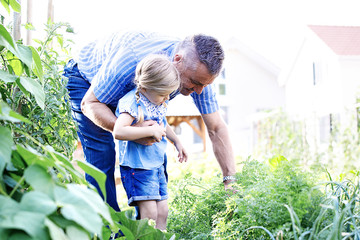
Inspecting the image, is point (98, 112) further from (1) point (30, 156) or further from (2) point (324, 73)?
(2) point (324, 73)

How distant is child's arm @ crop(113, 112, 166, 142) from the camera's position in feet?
6.75

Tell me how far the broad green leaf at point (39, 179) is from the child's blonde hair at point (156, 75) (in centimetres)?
138

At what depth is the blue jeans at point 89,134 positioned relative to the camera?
Result: 8.68ft

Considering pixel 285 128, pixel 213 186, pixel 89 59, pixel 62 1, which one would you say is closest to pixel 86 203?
pixel 213 186

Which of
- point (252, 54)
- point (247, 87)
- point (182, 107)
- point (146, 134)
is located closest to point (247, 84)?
point (247, 87)

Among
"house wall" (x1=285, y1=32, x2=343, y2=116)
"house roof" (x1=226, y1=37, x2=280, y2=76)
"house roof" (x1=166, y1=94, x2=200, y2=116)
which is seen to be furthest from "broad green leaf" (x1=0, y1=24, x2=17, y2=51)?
"house roof" (x1=226, y1=37, x2=280, y2=76)

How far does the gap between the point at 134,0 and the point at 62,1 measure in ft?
36.2

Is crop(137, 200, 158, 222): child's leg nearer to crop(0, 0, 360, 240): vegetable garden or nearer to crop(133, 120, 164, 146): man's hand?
crop(0, 0, 360, 240): vegetable garden

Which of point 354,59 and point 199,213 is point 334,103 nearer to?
point 354,59

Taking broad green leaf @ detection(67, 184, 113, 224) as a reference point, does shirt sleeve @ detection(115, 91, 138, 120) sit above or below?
above

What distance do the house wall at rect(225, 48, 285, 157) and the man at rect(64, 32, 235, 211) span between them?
19.8 meters

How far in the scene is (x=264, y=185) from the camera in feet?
5.32

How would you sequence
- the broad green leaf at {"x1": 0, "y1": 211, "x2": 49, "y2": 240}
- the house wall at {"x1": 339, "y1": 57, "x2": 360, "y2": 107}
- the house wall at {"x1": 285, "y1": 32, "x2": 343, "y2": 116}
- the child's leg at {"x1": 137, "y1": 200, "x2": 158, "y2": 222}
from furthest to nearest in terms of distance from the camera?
the house wall at {"x1": 285, "y1": 32, "x2": 343, "y2": 116}
the house wall at {"x1": 339, "y1": 57, "x2": 360, "y2": 107}
the child's leg at {"x1": 137, "y1": 200, "x2": 158, "y2": 222}
the broad green leaf at {"x1": 0, "y1": 211, "x2": 49, "y2": 240}

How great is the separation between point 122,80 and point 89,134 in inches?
21.9
